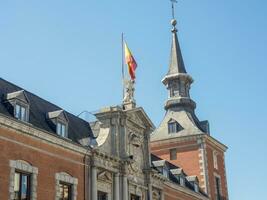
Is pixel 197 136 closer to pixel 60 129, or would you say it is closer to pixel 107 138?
pixel 107 138

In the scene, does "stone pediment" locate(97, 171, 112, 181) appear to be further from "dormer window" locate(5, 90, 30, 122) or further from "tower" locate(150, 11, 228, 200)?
"tower" locate(150, 11, 228, 200)

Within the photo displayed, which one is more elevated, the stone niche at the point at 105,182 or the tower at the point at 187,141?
the tower at the point at 187,141

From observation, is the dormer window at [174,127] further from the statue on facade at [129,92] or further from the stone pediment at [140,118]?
the statue on facade at [129,92]

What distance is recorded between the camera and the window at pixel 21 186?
25094mm

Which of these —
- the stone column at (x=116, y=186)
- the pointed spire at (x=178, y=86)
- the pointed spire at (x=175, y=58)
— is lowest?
the stone column at (x=116, y=186)

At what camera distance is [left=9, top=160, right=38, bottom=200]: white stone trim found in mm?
24506

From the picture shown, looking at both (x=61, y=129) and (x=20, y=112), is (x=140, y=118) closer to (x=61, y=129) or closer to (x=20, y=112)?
(x=61, y=129)

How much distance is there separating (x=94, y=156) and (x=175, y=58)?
90.9 ft

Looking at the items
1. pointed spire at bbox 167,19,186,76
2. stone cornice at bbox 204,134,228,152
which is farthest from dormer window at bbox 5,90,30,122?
pointed spire at bbox 167,19,186,76

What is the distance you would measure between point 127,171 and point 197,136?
17.9 meters

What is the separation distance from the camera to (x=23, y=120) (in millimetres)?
26578

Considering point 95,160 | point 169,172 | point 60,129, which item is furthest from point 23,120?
point 169,172

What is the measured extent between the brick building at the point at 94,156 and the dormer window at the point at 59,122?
0.11 feet

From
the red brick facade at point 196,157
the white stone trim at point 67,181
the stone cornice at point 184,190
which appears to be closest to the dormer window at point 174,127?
the red brick facade at point 196,157
